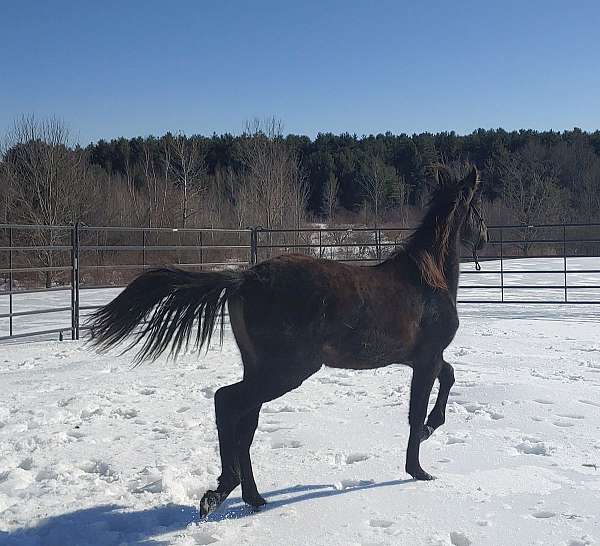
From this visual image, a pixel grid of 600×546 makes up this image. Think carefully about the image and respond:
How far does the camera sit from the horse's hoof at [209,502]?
265 centimetres

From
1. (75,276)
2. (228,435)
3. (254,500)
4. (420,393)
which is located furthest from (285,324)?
(75,276)

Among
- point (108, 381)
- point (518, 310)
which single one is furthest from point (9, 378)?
point (518, 310)

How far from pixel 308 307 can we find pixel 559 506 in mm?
1496

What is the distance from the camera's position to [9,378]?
575 cm

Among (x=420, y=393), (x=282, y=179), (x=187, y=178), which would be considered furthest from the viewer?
(x=187, y=178)

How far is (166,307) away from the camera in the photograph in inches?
114

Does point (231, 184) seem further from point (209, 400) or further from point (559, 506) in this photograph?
point (559, 506)

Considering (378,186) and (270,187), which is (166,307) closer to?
(270,187)

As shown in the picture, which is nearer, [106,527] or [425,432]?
[106,527]

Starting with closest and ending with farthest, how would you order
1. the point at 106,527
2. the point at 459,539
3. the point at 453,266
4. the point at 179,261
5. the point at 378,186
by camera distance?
the point at 459,539 < the point at 106,527 < the point at 453,266 < the point at 179,261 < the point at 378,186

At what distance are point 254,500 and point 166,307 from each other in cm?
101

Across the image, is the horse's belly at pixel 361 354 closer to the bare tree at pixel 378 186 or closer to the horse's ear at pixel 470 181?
the horse's ear at pixel 470 181

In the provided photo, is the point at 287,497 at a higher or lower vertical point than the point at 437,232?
lower

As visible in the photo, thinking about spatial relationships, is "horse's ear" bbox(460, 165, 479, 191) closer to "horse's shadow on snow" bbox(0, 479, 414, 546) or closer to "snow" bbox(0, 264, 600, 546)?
"snow" bbox(0, 264, 600, 546)
